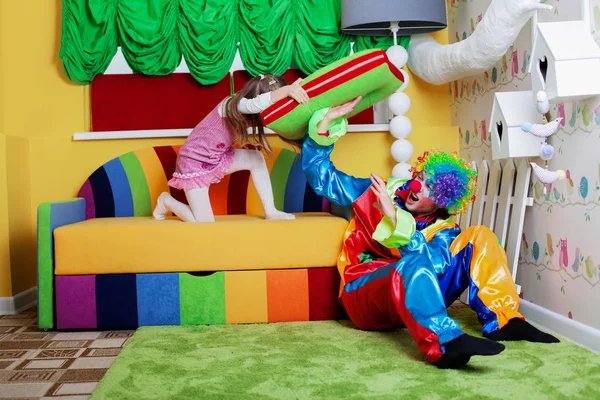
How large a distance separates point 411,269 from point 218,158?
1.22 meters

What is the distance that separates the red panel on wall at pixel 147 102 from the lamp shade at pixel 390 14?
0.83 meters

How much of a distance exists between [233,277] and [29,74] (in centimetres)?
172

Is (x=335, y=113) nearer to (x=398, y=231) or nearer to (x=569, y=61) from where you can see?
(x=398, y=231)

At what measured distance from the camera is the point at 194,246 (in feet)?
8.85

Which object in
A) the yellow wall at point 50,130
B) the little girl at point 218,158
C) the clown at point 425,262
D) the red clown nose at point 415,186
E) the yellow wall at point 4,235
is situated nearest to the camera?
the clown at point 425,262

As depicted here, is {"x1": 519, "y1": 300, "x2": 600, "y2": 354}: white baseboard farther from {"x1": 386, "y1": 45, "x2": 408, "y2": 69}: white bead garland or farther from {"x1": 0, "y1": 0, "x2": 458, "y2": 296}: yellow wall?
{"x1": 386, "y1": 45, "x2": 408, "y2": 69}: white bead garland

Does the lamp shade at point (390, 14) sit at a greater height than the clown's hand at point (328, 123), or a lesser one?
greater

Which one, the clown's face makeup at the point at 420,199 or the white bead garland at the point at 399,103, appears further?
the white bead garland at the point at 399,103

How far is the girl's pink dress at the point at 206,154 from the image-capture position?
9.73 ft

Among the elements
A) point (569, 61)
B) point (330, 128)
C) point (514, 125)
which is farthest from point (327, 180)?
point (569, 61)

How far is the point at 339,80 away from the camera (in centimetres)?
261

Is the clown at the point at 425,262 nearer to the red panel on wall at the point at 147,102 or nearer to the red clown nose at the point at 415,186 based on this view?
the red clown nose at the point at 415,186

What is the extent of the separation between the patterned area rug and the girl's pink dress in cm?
73

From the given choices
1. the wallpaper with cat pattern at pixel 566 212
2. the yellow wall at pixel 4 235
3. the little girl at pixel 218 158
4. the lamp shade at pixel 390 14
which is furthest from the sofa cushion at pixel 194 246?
the lamp shade at pixel 390 14
